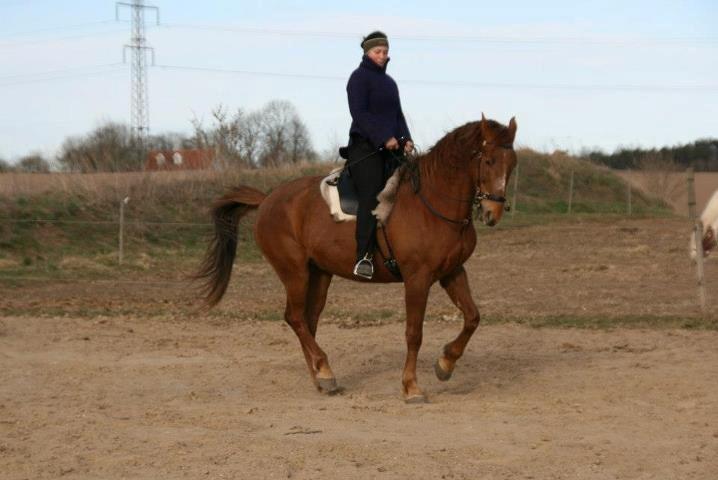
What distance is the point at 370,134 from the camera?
8.05 metres

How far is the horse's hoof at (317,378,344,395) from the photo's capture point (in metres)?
8.45

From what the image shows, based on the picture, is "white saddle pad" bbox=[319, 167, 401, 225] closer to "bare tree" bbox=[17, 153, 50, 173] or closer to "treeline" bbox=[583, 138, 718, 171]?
"bare tree" bbox=[17, 153, 50, 173]

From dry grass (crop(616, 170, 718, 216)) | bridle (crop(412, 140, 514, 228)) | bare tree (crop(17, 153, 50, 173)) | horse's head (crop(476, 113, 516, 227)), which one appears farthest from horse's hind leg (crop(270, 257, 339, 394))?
dry grass (crop(616, 170, 718, 216))

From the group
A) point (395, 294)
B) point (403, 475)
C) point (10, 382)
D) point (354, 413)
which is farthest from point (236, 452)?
point (395, 294)

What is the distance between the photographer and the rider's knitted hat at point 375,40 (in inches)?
322

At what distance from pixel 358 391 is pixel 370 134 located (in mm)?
2123

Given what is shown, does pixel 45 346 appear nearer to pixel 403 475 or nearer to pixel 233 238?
pixel 233 238

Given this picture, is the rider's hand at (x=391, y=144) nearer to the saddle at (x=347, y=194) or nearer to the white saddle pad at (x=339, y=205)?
the white saddle pad at (x=339, y=205)

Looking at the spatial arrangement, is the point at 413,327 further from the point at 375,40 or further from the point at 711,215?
the point at 711,215

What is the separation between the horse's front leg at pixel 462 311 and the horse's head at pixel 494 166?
0.86 m

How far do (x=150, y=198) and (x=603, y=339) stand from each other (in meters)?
18.4

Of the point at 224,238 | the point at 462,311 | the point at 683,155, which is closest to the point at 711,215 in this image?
the point at 462,311

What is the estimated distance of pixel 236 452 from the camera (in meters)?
6.05

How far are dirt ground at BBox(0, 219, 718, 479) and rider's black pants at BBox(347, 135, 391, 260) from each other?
1.24 meters
